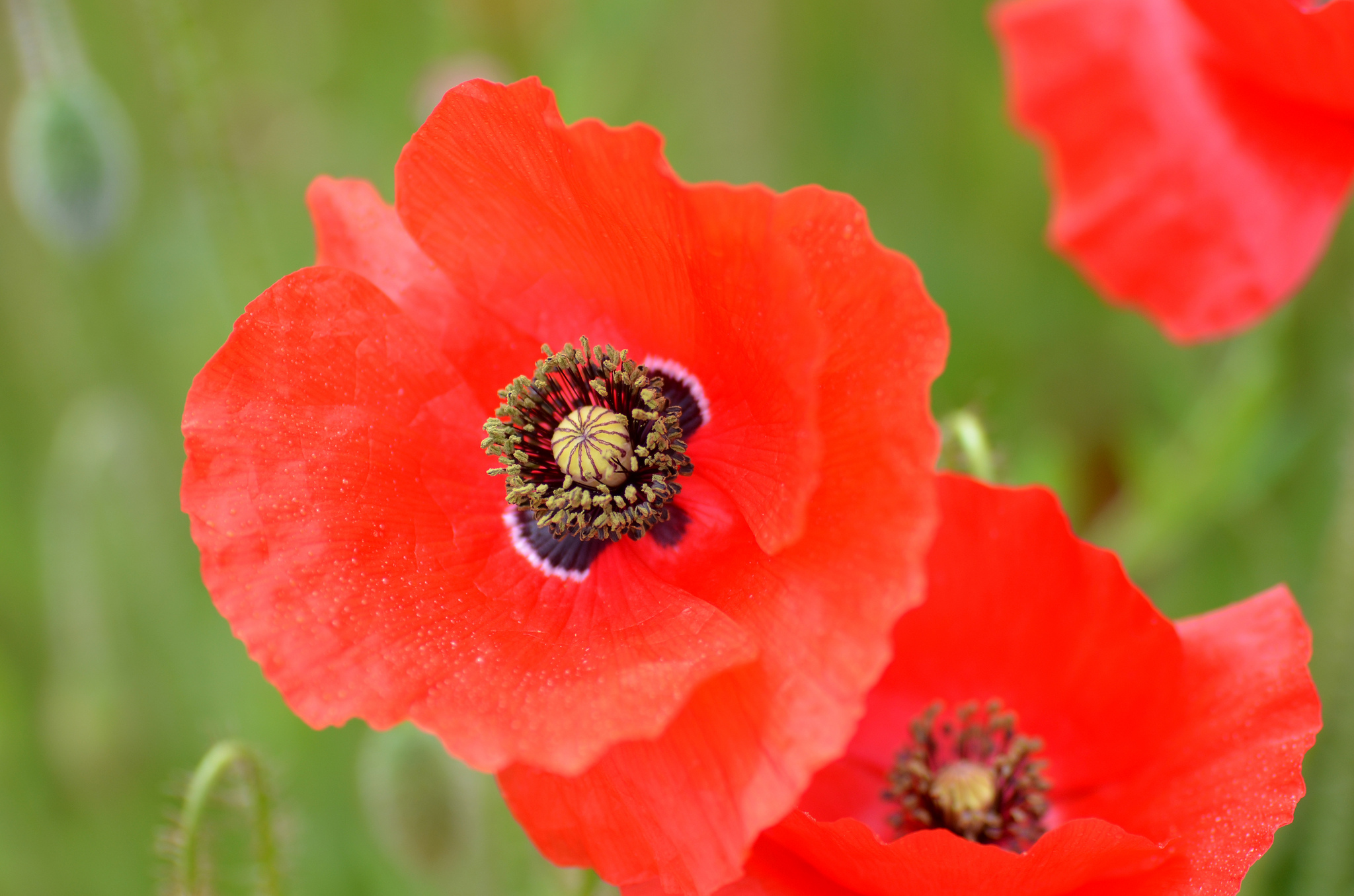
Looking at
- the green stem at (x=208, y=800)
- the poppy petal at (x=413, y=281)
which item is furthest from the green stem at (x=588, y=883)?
the poppy petal at (x=413, y=281)

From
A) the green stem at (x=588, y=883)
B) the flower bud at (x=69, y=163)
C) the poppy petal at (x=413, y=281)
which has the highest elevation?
the flower bud at (x=69, y=163)

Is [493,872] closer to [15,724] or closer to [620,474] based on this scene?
[620,474]

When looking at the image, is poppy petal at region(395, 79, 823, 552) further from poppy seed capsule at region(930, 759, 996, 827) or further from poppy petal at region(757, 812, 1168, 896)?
poppy seed capsule at region(930, 759, 996, 827)

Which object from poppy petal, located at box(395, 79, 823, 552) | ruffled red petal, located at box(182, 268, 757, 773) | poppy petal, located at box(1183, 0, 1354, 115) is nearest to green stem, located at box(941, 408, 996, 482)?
poppy petal, located at box(395, 79, 823, 552)

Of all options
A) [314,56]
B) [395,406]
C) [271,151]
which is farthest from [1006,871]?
[314,56]

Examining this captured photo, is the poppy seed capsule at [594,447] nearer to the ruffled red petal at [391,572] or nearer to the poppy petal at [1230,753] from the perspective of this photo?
the ruffled red petal at [391,572]

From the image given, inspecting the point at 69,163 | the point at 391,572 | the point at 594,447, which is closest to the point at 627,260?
the point at 594,447

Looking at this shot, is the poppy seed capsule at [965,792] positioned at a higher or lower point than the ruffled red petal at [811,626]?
lower

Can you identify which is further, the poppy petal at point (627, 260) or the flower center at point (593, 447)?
the flower center at point (593, 447)
